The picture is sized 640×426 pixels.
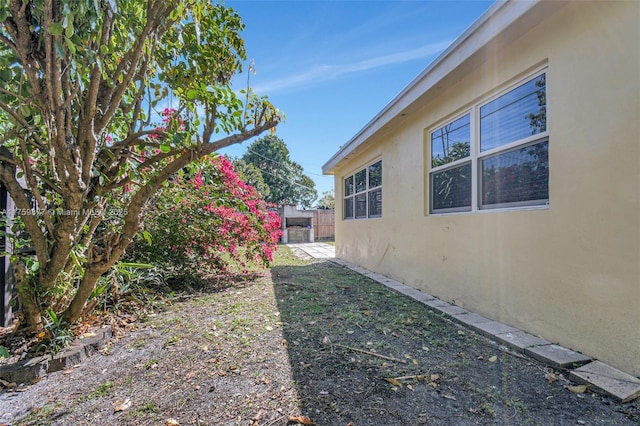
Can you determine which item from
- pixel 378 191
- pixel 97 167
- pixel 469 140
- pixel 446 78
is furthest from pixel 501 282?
pixel 97 167

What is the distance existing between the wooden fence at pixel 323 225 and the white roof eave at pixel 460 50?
1314 cm

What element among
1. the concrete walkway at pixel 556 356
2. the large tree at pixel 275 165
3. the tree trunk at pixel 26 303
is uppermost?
the large tree at pixel 275 165

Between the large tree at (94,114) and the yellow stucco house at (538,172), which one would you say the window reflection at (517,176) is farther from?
the large tree at (94,114)

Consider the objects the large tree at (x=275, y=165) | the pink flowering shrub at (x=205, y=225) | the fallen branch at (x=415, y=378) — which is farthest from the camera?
the large tree at (x=275, y=165)

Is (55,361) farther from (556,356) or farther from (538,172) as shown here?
(538,172)

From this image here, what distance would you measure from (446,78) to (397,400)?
11.6 ft

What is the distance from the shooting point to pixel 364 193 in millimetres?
7527

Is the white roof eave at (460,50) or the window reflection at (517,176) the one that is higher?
the white roof eave at (460,50)

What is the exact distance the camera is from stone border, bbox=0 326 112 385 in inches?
85.5

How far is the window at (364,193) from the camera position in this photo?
6.68 metres

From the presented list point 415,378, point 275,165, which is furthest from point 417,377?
point 275,165

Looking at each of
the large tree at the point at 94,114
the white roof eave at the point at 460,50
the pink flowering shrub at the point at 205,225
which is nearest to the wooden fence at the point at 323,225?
the pink flowering shrub at the point at 205,225

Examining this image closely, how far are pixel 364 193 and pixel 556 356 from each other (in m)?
5.47

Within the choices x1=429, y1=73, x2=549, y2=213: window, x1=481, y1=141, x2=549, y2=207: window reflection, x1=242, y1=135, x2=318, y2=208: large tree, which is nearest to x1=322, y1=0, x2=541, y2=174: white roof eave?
x1=429, y1=73, x2=549, y2=213: window
